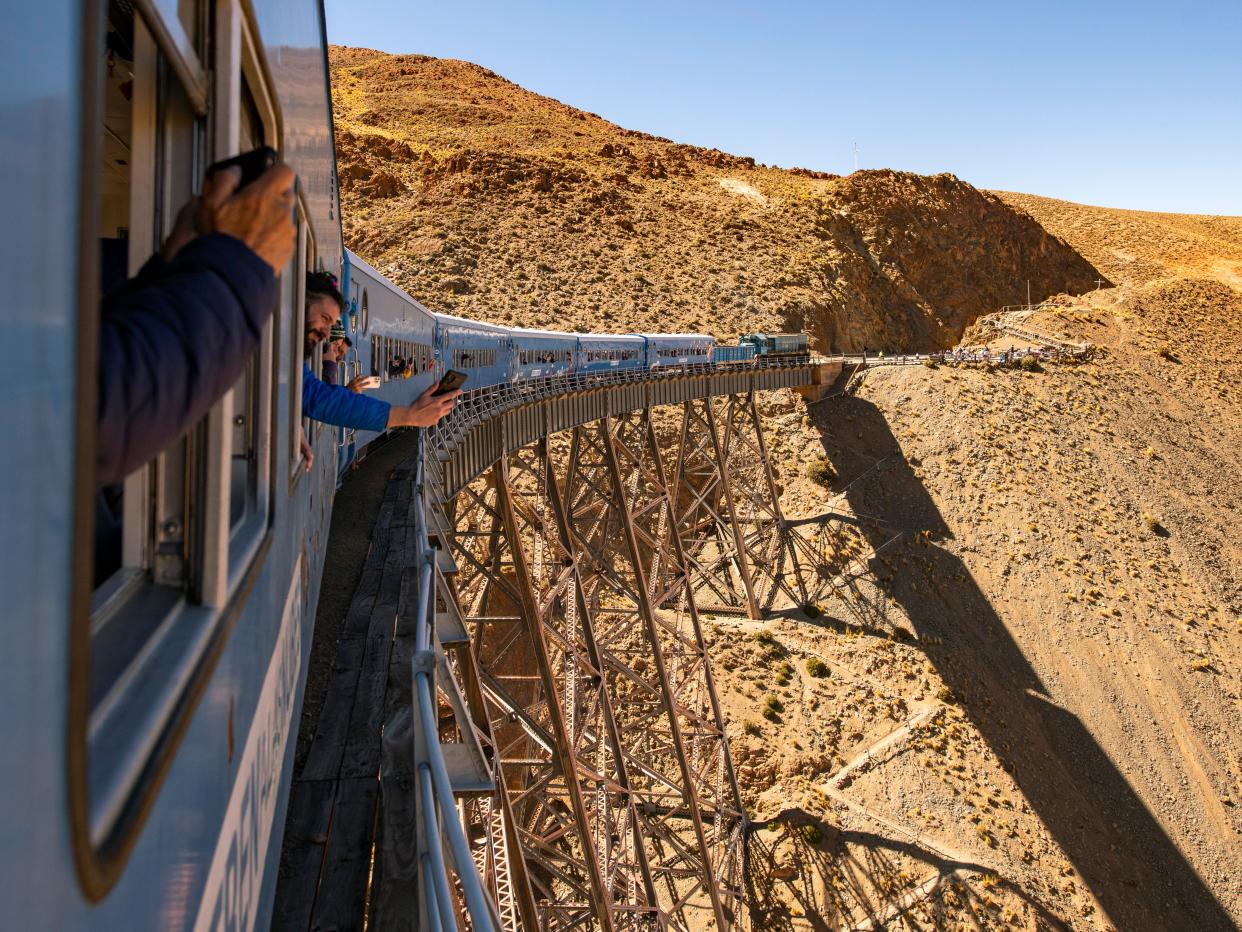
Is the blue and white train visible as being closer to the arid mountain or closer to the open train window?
the open train window

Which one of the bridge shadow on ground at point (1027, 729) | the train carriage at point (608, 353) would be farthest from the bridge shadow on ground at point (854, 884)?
the train carriage at point (608, 353)

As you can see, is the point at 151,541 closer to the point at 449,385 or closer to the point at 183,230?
the point at 183,230

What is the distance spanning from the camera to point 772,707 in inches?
770

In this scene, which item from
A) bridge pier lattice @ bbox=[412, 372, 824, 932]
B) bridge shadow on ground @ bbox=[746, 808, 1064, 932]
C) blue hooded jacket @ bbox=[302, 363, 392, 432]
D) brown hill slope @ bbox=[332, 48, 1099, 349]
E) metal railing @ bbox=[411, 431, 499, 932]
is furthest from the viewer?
brown hill slope @ bbox=[332, 48, 1099, 349]

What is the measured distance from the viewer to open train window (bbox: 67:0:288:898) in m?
0.84

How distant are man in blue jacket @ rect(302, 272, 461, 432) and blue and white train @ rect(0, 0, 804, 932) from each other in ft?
0.93

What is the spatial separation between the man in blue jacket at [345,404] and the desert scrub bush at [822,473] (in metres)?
24.1

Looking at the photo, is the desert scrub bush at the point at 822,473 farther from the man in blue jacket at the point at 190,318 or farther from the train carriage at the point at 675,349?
the man in blue jacket at the point at 190,318

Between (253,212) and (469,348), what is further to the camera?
(469,348)

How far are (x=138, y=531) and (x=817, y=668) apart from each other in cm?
2053

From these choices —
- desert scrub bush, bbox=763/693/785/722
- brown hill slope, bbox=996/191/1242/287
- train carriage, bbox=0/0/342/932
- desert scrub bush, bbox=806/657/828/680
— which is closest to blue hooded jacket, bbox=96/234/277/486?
train carriage, bbox=0/0/342/932

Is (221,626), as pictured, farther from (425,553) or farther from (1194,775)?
(1194,775)

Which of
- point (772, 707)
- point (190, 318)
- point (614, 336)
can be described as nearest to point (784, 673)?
point (772, 707)

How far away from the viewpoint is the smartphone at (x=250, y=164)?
3.63ft
